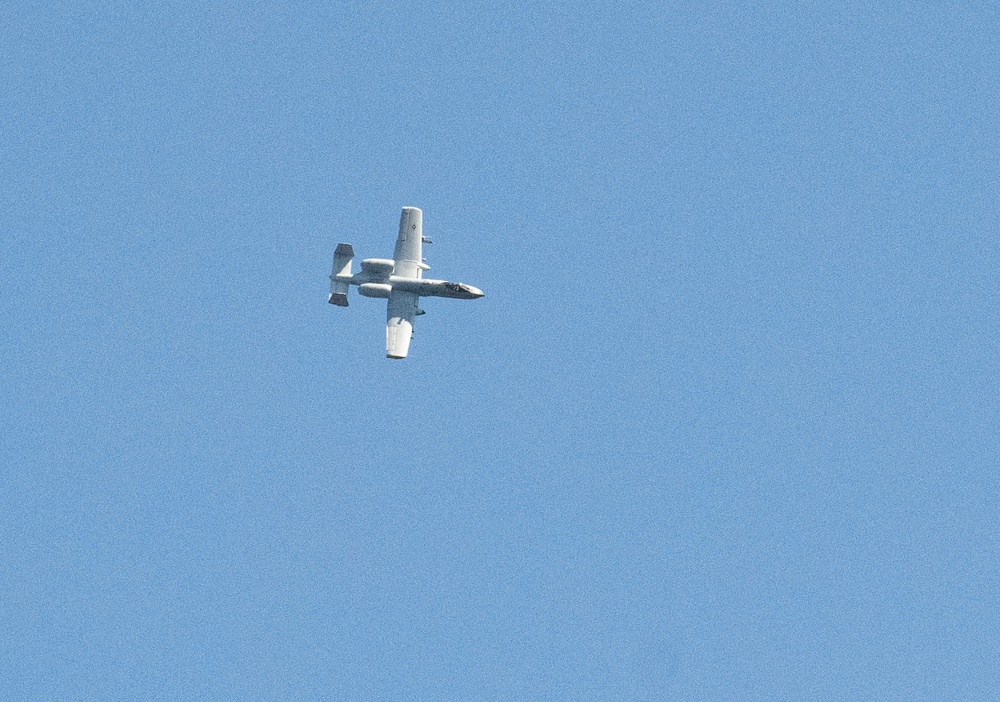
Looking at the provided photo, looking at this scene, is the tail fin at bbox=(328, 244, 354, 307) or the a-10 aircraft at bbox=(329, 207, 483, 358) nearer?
the a-10 aircraft at bbox=(329, 207, 483, 358)

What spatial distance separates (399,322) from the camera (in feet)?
606

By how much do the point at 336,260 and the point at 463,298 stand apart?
49.3ft

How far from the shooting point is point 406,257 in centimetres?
18700

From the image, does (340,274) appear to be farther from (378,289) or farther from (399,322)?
(399,322)

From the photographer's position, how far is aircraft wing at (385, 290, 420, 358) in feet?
603

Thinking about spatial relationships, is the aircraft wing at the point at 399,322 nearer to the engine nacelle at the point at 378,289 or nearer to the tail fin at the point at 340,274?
the engine nacelle at the point at 378,289

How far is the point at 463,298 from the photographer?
189250mm

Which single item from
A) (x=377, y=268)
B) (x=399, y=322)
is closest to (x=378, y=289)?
(x=377, y=268)

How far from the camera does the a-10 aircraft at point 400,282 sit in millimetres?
184638

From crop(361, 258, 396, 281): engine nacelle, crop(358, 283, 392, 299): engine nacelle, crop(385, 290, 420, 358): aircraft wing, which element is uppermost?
crop(361, 258, 396, 281): engine nacelle

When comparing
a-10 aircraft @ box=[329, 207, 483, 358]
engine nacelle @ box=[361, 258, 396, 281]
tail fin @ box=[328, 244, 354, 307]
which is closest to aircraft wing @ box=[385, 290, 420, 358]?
a-10 aircraft @ box=[329, 207, 483, 358]

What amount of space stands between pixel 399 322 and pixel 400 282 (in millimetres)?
4565

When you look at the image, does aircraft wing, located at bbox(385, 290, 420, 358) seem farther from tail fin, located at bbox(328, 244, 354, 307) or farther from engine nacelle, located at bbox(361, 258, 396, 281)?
tail fin, located at bbox(328, 244, 354, 307)

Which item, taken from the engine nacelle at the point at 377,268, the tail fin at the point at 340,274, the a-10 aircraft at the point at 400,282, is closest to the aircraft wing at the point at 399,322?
the a-10 aircraft at the point at 400,282
